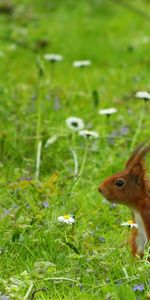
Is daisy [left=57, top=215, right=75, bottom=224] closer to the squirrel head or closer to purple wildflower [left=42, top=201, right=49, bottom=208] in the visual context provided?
the squirrel head

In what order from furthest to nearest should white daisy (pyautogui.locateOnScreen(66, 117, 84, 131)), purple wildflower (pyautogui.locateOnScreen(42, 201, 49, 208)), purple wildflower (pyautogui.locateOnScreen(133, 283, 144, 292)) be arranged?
white daisy (pyautogui.locateOnScreen(66, 117, 84, 131)) → purple wildflower (pyautogui.locateOnScreen(42, 201, 49, 208)) → purple wildflower (pyautogui.locateOnScreen(133, 283, 144, 292))

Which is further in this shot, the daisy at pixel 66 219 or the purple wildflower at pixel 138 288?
the daisy at pixel 66 219

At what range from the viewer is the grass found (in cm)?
385

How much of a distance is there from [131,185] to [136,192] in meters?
0.04

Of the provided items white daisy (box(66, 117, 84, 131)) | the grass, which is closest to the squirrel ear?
the grass

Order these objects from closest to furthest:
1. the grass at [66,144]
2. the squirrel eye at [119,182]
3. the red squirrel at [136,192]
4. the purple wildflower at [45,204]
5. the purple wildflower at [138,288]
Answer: the purple wildflower at [138,288] < the grass at [66,144] < the red squirrel at [136,192] < the squirrel eye at [119,182] < the purple wildflower at [45,204]

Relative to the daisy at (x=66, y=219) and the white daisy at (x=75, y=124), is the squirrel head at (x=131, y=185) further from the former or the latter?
the white daisy at (x=75, y=124)

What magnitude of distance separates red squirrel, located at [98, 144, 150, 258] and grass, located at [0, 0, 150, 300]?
0.35 ft

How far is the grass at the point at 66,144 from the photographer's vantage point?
151 inches

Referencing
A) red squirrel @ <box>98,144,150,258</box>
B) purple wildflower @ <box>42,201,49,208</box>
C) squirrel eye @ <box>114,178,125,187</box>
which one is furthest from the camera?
purple wildflower @ <box>42,201,49,208</box>

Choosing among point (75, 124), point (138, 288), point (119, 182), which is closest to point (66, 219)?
point (119, 182)

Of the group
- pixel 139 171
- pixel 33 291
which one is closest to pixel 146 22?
pixel 139 171

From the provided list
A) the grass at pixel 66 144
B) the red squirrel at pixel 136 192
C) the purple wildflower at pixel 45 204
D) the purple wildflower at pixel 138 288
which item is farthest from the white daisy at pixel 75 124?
the purple wildflower at pixel 138 288

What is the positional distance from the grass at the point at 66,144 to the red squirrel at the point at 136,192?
0.11m
